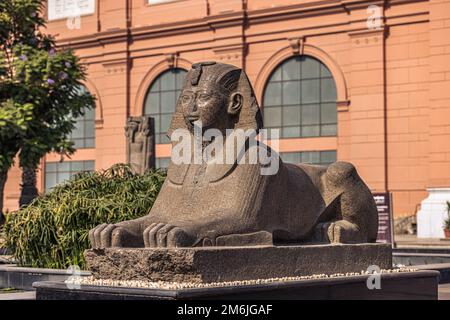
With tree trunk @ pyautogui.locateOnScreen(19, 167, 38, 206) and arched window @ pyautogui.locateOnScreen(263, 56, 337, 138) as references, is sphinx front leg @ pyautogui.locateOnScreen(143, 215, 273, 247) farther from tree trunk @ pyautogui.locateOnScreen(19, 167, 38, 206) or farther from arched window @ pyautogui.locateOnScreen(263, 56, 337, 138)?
arched window @ pyautogui.locateOnScreen(263, 56, 337, 138)

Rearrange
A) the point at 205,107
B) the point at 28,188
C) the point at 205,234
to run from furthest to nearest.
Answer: the point at 28,188
the point at 205,107
the point at 205,234

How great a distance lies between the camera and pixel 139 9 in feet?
118

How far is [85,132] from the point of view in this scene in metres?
37.5

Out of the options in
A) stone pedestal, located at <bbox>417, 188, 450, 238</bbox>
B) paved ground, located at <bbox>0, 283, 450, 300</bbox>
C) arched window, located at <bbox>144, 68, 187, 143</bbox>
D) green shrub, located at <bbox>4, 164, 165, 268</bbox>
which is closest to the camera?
paved ground, located at <bbox>0, 283, 450, 300</bbox>

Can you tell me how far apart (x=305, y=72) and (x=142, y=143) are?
874cm

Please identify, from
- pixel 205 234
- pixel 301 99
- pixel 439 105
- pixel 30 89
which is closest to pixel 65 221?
pixel 205 234

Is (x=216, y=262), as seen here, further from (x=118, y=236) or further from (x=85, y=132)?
(x=85, y=132)

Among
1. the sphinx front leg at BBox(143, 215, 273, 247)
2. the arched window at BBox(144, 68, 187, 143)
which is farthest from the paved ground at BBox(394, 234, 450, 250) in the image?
the sphinx front leg at BBox(143, 215, 273, 247)

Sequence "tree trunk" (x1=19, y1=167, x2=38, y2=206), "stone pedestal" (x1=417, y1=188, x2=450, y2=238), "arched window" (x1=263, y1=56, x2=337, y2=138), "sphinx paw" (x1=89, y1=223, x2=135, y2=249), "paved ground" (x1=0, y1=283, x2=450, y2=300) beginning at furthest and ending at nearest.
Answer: "arched window" (x1=263, y1=56, x2=337, y2=138) < "tree trunk" (x1=19, y1=167, x2=38, y2=206) < "stone pedestal" (x1=417, y1=188, x2=450, y2=238) < "paved ground" (x1=0, y1=283, x2=450, y2=300) < "sphinx paw" (x1=89, y1=223, x2=135, y2=249)

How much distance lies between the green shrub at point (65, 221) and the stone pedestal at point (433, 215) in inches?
625

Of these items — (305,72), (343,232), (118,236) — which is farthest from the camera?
(305,72)

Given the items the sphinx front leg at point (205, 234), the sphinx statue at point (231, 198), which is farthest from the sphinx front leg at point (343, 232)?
the sphinx front leg at point (205, 234)

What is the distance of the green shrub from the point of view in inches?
486

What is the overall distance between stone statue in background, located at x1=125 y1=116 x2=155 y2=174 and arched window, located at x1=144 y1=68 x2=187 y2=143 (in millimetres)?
9011
